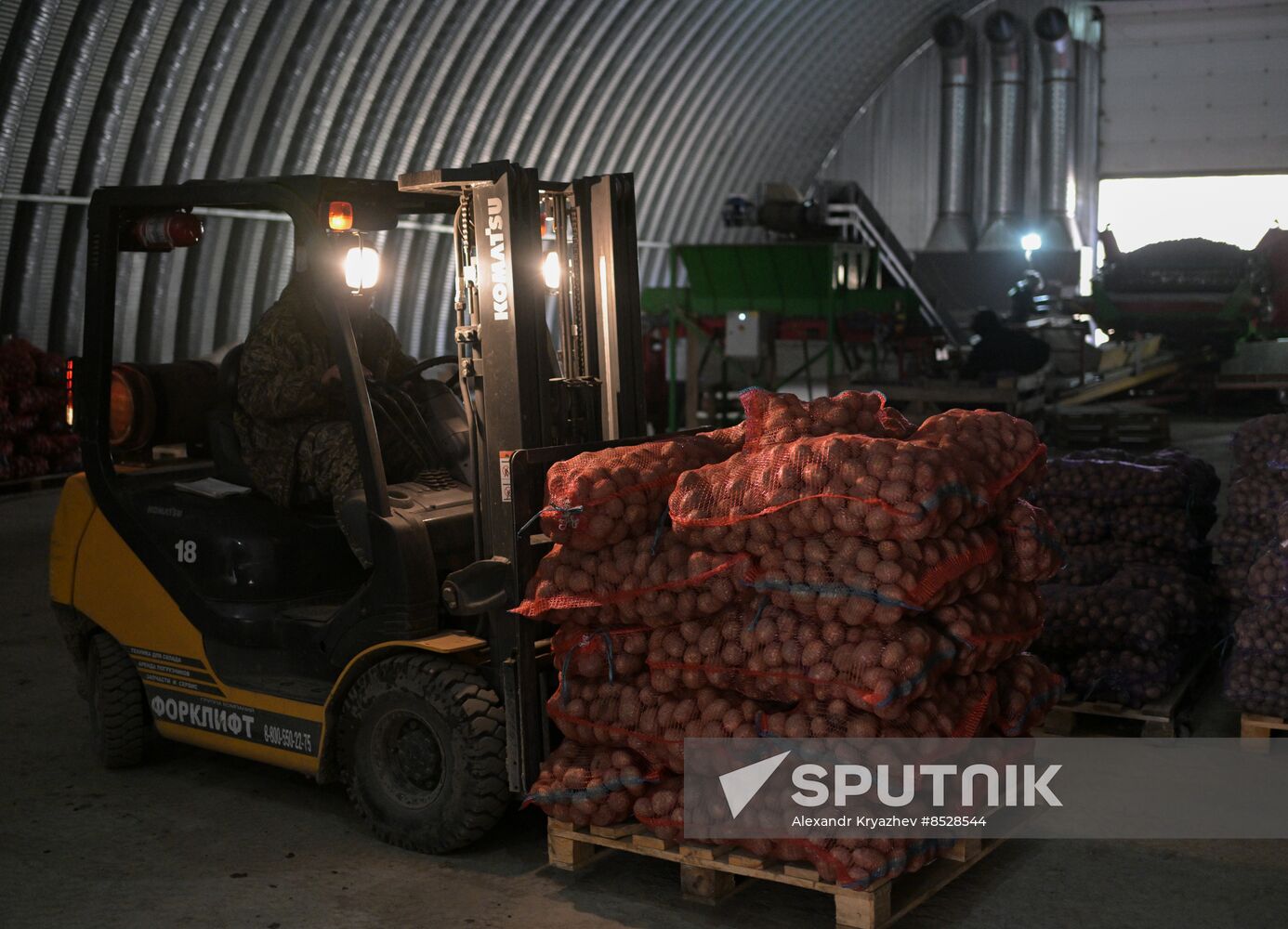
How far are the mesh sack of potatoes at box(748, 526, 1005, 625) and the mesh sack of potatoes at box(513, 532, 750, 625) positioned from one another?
146 millimetres

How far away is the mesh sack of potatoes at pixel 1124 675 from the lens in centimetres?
663

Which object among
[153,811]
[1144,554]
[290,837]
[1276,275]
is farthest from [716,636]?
[1276,275]

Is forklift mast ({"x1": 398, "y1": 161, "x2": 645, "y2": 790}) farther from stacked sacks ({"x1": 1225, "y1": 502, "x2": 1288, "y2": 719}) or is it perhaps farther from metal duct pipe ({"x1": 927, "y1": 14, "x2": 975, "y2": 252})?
metal duct pipe ({"x1": 927, "y1": 14, "x2": 975, "y2": 252})

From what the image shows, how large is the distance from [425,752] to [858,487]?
6.30 feet

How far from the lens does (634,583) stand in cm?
489

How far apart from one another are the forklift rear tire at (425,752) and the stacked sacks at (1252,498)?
439 cm

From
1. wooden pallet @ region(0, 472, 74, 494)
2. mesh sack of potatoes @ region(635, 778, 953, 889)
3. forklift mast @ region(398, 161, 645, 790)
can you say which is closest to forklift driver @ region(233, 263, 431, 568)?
forklift mast @ region(398, 161, 645, 790)

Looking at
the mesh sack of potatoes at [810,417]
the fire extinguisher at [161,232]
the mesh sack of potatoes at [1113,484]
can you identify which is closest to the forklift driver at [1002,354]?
the mesh sack of potatoes at [1113,484]

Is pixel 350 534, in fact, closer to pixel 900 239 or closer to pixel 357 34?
pixel 357 34

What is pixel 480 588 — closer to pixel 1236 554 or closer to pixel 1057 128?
pixel 1236 554

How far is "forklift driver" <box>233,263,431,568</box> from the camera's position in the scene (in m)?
5.61

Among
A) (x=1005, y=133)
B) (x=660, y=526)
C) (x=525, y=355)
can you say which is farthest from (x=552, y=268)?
(x=1005, y=133)

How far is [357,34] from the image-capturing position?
15.3 m

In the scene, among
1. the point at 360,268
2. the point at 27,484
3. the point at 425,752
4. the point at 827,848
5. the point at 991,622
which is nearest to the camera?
the point at 827,848
